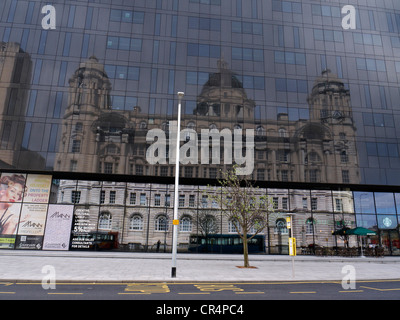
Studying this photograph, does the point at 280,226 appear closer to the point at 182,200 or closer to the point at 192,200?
the point at 192,200

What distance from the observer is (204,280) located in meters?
13.6

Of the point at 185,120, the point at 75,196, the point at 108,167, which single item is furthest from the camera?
the point at 75,196

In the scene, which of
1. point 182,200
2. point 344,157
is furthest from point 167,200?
point 344,157

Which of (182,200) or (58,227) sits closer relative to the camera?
(58,227)

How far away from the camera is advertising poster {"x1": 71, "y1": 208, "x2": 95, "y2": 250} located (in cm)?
2855

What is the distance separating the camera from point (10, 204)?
28109 mm

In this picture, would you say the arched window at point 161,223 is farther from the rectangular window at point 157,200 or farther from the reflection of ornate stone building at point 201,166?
the rectangular window at point 157,200

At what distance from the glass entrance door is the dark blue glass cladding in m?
6.87

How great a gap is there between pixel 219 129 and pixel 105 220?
→ 50.7 ft

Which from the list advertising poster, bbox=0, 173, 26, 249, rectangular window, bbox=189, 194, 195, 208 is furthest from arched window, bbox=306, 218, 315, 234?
advertising poster, bbox=0, 173, 26, 249

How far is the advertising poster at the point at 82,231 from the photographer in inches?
1124

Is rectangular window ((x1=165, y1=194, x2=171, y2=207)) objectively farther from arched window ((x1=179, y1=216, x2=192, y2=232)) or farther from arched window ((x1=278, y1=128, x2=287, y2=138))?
arched window ((x1=278, y1=128, x2=287, y2=138))

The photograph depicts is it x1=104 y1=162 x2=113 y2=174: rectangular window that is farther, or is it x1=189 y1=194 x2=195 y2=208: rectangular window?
x1=189 y1=194 x2=195 y2=208: rectangular window
